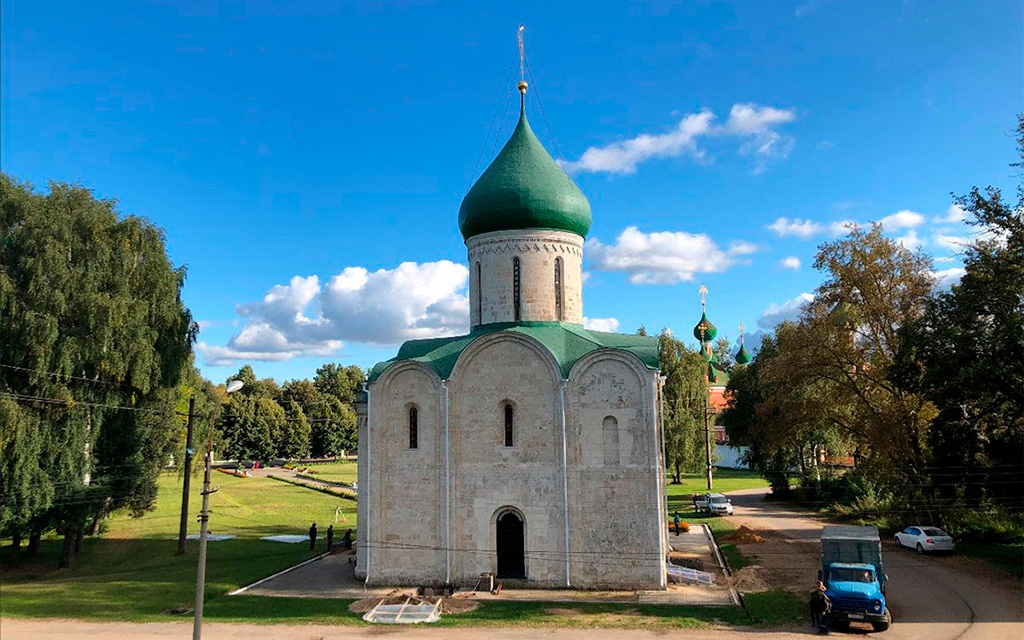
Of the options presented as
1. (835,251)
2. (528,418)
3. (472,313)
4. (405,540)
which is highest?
(835,251)

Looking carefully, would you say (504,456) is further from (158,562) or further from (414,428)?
(158,562)

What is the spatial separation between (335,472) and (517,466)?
43680 millimetres

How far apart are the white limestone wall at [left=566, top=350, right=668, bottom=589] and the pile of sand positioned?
2228mm

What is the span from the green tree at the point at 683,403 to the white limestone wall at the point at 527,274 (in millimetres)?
18913

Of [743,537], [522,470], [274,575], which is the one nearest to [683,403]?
[743,537]

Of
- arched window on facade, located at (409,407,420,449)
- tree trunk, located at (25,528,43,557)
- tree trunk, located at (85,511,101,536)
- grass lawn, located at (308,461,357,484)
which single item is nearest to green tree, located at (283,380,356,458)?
grass lawn, located at (308,461,357,484)

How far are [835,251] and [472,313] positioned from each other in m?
13.2

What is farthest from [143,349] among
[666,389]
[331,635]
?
[666,389]

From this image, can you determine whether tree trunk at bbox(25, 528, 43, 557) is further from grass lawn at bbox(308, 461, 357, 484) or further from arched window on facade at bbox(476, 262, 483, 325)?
grass lawn at bbox(308, 461, 357, 484)

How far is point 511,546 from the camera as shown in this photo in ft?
60.1

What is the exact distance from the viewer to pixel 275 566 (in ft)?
71.5

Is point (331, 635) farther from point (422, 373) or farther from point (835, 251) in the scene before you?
point (835, 251)

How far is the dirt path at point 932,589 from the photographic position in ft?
47.9

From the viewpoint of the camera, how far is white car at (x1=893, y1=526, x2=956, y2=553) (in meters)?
21.8
